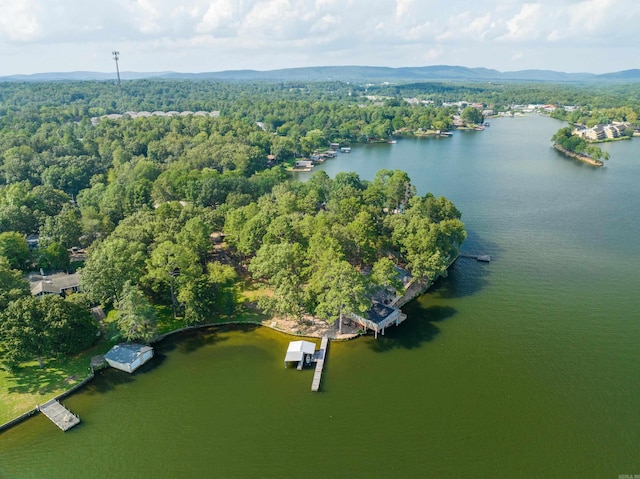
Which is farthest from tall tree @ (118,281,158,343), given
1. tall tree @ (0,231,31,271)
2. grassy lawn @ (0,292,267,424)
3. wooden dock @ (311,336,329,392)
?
tall tree @ (0,231,31,271)

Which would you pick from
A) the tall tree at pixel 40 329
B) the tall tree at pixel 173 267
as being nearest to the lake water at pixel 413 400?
the tall tree at pixel 40 329

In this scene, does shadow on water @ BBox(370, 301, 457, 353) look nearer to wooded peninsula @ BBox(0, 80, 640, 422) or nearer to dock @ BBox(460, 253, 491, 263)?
wooded peninsula @ BBox(0, 80, 640, 422)

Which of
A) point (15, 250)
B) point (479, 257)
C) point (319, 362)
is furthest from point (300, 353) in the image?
point (15, 250)

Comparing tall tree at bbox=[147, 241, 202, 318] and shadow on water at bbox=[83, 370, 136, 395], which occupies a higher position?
tall tree at bbox=[147, 241, 202, 318]

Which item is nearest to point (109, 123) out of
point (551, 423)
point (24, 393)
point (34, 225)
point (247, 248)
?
point (34, 225)

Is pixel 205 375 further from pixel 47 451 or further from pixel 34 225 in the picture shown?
pixel 34 225

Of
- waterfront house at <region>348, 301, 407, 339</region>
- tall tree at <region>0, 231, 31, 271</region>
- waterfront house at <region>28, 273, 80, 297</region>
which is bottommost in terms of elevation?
waterfront house at <region>348, 301, 407, 339</region>
